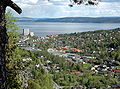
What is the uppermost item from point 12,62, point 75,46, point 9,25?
point 9,25

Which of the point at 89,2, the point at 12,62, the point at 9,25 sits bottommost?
the point at 12,62

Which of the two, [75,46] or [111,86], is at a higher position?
[111,86]

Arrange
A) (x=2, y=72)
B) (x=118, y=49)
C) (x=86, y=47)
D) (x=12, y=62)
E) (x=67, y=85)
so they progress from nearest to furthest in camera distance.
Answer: (x=2, y=72) < (x=12, y=62) < (x=67, y=85) < (x=118, y=49) < (x=86, y=47)

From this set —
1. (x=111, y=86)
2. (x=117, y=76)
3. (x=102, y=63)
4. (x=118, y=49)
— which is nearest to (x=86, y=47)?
(x=118, y=49)

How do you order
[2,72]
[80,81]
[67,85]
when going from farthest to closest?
1. [80,81]
2. [67,85]
3. [2,72]

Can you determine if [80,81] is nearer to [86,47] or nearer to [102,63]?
[102,63]

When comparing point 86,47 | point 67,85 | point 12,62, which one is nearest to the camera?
point 12,62

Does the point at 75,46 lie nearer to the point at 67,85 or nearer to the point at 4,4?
the point at 67,85

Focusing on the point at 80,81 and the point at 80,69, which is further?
the point at 80,69

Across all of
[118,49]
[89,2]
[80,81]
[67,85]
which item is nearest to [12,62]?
[89,2]
